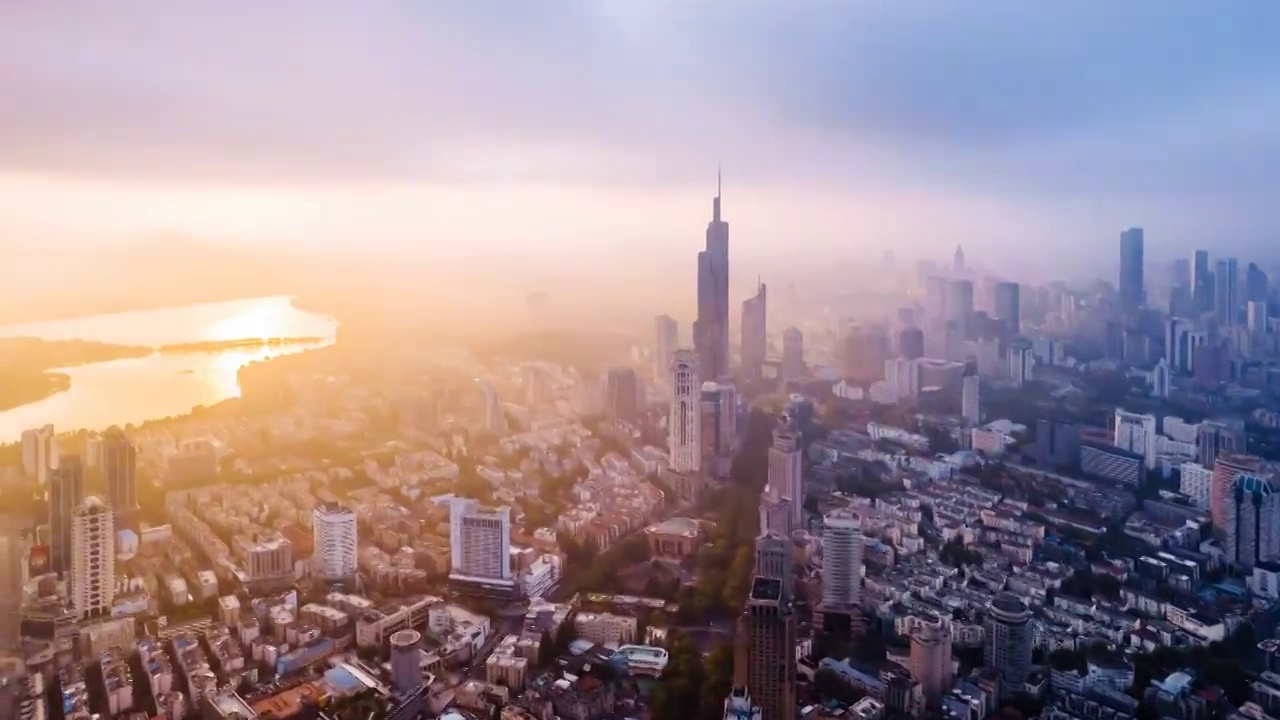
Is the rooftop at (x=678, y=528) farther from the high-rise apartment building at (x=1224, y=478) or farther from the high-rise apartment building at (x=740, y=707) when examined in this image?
the high-rise apartment building at (x=1224, y=478)

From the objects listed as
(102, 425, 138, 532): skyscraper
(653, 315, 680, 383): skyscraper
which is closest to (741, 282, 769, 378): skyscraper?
(653, 315, 680, 383): skyscraper

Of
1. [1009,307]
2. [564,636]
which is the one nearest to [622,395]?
[564,636]

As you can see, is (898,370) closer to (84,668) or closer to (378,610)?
(378,610)

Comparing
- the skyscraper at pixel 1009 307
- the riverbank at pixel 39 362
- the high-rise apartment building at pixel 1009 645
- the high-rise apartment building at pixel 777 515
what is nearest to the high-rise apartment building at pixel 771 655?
the high-rise apartment building at pixel 1009 645

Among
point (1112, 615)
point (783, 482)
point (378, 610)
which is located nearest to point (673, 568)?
point (783, 482)

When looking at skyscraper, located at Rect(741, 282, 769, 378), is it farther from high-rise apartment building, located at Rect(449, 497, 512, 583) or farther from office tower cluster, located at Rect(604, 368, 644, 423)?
high-rise apartment building, located at Rect(449, 497, 512, 583)

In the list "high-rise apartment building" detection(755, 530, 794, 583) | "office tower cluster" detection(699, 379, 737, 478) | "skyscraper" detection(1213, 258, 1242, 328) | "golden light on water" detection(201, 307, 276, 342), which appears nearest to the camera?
"high-rise apartment building" detection(755, 530, 794, 583)
